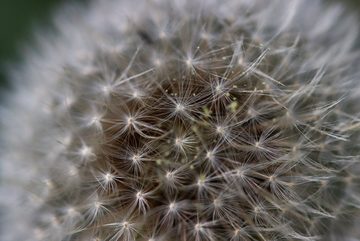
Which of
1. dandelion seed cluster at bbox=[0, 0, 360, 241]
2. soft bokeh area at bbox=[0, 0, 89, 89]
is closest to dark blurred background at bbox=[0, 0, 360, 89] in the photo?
soft bokeh area at bbox=[0, 0, 89, 89]

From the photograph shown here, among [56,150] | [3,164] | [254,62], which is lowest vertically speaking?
[3,164]

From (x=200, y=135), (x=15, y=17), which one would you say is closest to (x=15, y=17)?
(x=15, y=17)

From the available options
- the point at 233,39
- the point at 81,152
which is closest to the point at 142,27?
the point at 233,39

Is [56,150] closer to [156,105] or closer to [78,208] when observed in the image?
[78,208]

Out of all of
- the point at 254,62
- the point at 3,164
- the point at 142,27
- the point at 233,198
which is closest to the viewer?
the point at 233,198

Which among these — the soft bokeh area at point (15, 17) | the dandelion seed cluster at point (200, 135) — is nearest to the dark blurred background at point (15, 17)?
the soft bokeh area at point (15, 17)

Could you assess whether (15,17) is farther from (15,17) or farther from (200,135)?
(200,135)

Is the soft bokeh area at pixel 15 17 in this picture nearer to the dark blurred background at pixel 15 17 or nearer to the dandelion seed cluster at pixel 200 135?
the dark blurred background at pixel 15 17

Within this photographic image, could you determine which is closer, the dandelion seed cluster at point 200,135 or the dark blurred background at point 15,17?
the dandelion seed cluster at point 200,135
